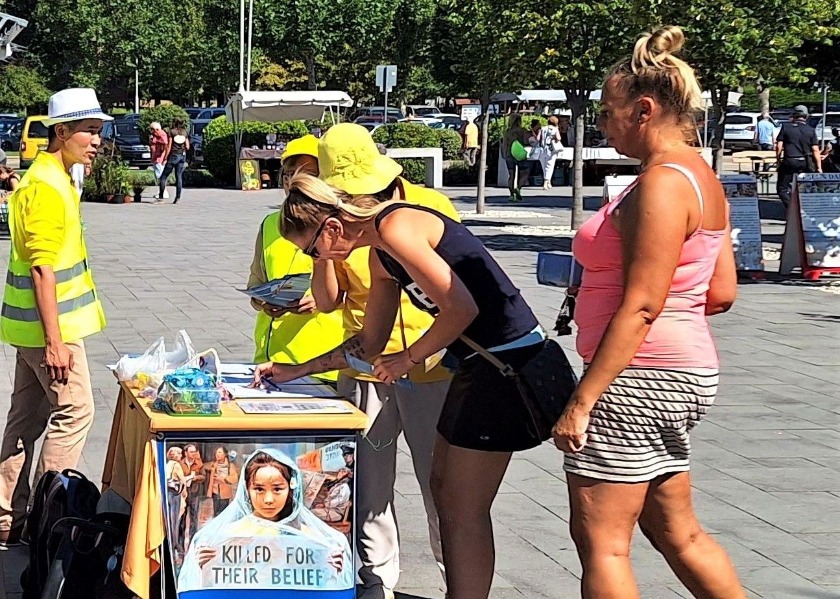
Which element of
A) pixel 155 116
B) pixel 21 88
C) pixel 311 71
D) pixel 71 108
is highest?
pixel 311 71

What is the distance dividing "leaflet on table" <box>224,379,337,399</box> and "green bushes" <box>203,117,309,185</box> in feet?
84.8

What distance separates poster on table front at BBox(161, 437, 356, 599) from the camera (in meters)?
3.70

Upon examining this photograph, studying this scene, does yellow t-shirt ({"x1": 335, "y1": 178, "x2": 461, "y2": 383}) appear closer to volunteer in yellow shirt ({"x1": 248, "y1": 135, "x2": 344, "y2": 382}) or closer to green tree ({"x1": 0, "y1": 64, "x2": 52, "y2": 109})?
volunteer in yellow shirt ({"x1": 248, "y1": 135, "x2": 344, "y2": 382})

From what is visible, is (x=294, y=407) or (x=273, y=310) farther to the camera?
(x=273, y=310)

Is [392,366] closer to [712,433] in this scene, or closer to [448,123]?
[712,433]

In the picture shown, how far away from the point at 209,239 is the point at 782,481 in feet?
40.6

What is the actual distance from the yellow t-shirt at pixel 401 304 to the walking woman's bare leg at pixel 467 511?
433 millimetres

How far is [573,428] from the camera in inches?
129

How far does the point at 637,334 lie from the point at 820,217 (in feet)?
35.9

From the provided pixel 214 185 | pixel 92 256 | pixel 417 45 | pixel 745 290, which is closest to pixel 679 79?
pixel 745 290

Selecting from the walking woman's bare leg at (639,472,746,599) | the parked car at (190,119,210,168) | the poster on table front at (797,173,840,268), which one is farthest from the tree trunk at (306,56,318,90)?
the walking woman's bare leg at (639,472,746,599)

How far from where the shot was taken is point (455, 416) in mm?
3713

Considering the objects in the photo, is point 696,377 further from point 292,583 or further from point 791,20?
point 791,20

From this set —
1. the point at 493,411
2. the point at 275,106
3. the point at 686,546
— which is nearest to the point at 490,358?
the point at 493,411
